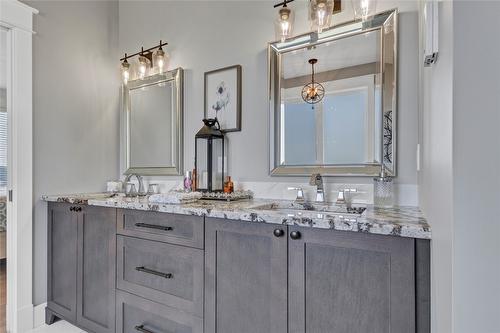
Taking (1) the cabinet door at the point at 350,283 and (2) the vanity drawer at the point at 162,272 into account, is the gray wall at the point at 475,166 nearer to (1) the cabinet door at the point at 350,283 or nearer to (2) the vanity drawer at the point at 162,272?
(1) the cabinet door at the point at 350,283

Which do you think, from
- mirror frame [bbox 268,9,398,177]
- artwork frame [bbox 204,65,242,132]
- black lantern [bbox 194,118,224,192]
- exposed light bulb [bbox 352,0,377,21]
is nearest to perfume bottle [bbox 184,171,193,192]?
black lantern [bbox 194,118,224,192]

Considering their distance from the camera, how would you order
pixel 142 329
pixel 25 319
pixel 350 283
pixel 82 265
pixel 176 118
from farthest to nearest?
pixel 176 118 → pixel 25 319 → pixel 82 265 → pixel 142 329 → pixel 350 283

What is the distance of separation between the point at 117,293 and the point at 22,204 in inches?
39.9

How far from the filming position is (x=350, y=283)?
1.08 metres

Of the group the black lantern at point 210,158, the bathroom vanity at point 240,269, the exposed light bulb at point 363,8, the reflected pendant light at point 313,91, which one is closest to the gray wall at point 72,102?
the bathroom vanity at point 240,269

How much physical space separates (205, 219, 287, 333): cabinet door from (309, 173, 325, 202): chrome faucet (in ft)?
1.85

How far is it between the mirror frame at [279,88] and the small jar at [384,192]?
65 millimetres

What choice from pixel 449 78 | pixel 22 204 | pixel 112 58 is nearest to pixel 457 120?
pixel 449 78

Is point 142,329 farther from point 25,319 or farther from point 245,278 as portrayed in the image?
point 25,319

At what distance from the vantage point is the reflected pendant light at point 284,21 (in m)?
1.82

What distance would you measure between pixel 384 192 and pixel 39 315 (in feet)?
8.24

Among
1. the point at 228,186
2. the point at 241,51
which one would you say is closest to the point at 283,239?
the point at 228,186

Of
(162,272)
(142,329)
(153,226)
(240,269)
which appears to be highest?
(153,226)

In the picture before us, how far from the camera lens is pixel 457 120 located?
0.53 metres
